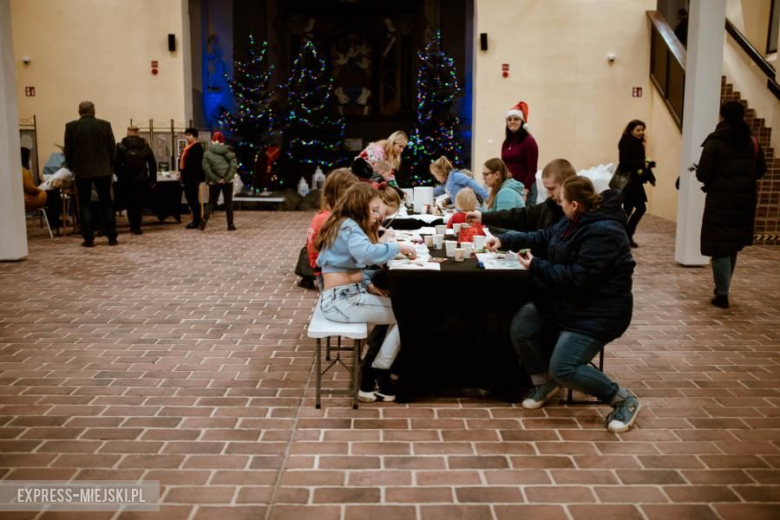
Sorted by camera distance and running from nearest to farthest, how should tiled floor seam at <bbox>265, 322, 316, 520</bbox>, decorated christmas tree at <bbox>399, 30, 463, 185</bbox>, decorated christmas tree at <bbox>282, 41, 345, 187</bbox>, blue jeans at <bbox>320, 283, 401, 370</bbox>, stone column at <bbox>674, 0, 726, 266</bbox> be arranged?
1. tiled floor seam at <bbox>265, 322, 316, 520</bbox>
2. blue jeans at <bbox>320, 283, 401, 370</bbox>
3. stone column at <bbox>674, 0, 726, 266</bbox>
4. decorated christmas tree at <bbox>399, 30, 463, 185</bbox>
5. decorated christmas tree at <bbox>282, 41, 345, 187</bbox>

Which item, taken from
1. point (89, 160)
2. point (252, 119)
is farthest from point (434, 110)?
point (89, 160)

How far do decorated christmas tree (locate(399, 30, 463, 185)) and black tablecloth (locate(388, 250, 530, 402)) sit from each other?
11809 millimetres

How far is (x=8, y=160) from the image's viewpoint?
870cm

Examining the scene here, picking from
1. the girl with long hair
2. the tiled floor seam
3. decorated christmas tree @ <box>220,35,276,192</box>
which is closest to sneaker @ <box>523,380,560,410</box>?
the girl with long hair

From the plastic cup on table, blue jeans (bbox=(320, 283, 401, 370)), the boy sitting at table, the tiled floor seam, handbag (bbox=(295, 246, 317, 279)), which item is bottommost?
the tiled floor seam

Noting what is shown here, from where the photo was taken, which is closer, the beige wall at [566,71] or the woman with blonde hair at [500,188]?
the woman with blonde hair at [500,188]

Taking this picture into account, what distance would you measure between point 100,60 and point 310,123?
427 cm

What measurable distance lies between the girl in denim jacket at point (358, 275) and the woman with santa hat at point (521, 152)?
3219 millimetres

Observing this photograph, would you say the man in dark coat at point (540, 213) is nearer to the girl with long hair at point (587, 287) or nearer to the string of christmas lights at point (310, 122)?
the girl with long hair at point (587, 287)

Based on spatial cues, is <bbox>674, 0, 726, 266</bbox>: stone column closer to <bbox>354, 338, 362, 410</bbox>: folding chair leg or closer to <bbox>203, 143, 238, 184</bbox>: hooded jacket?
<bbox>354, 338, 362, 410</bbox>: folding chair leg

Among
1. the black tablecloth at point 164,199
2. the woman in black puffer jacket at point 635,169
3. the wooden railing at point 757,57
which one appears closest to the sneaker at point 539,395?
the woman in black puffer jacket at point 635,169

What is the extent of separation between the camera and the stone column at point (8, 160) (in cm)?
869

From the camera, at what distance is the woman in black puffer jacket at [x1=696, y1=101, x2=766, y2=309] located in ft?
21.8

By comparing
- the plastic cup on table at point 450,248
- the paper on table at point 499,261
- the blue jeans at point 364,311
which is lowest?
the blue jeans at point 364,311
